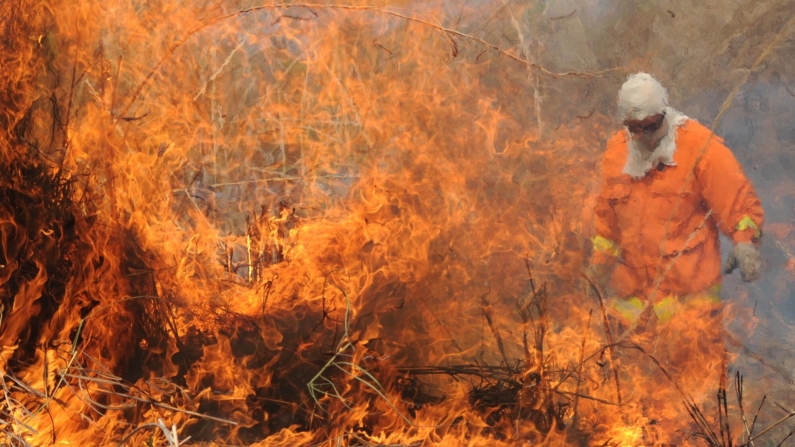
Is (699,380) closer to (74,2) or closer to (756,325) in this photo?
(756,325)

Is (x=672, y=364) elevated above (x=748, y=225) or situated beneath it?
situated beneath

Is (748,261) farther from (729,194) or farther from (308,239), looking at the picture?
(308,239)

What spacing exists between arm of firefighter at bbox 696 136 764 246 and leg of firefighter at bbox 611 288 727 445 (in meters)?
0.27

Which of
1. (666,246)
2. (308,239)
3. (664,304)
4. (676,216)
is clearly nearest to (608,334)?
(664,304)

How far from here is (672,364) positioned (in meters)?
2.77

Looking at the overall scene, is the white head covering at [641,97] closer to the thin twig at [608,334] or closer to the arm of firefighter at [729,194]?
the arm of firefighter at [729,194]

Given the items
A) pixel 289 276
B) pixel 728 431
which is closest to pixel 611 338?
pixel 728 431

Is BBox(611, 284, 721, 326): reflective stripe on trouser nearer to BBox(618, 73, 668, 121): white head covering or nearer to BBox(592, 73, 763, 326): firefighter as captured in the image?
BBox(592, 73, 763, 326): firefighter

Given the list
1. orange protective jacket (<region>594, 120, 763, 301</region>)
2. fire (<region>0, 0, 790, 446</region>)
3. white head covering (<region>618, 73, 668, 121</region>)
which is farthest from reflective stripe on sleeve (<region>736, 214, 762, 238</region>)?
white head covering (<region>618, 73, 668, 121</region>)

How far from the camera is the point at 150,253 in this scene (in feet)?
10.5

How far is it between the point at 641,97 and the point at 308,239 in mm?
1529

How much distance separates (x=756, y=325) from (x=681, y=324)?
0.88 feet

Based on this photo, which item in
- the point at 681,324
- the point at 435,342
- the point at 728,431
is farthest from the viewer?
the point at 435,342

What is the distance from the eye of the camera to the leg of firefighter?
2730mm
